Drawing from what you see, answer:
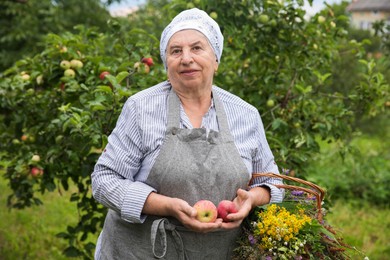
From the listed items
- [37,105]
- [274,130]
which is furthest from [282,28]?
[37,105]

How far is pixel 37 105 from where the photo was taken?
332 cm

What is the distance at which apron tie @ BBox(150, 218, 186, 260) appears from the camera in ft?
6.11

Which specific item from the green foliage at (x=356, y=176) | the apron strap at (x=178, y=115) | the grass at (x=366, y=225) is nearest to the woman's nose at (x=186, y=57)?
the apron strap at (x=178, y=115)

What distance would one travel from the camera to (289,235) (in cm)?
183

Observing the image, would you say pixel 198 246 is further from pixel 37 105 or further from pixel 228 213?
pixel 37 105

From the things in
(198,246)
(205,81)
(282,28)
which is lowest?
(198,246)

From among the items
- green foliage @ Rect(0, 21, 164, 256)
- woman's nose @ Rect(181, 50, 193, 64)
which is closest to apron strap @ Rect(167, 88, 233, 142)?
woman's nose @ Rect(181, 50, 193, 64)

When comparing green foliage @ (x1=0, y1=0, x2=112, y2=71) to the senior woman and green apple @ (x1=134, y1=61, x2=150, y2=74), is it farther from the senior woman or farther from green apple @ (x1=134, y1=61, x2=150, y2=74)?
the senior woman

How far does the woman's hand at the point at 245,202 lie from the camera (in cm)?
184

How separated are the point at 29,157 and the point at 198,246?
1450mm

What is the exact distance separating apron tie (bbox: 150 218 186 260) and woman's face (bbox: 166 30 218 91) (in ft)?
1.57

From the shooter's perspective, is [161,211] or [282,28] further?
[282,28]

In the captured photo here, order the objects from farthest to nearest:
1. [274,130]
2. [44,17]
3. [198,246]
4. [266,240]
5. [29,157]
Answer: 1. [44,17]
2. [274,130]
3. [29,157]
4. [198,246]
5. [266,240]

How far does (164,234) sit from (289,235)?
41cm
